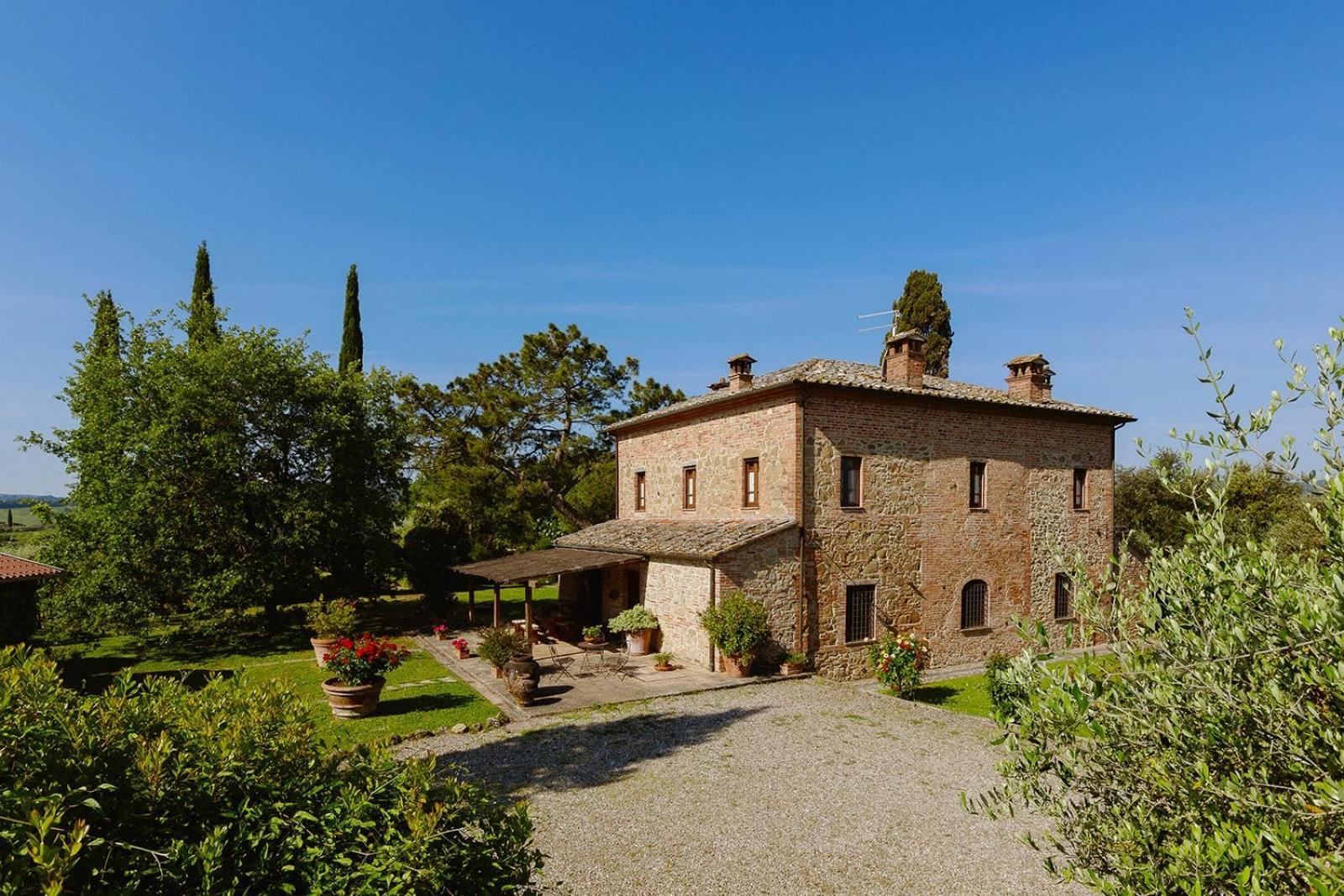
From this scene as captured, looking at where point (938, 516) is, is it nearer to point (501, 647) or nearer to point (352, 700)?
point (501, 647)

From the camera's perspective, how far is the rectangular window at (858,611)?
17047 millimetres

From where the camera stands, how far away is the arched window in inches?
746

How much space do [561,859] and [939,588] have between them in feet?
46.6

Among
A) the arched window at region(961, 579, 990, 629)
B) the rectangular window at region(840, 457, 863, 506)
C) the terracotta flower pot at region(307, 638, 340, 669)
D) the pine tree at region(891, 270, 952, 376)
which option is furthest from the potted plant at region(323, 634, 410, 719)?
the pine tree at region(891, 270, 952, 376)

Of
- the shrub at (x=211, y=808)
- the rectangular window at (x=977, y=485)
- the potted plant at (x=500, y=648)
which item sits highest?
the rectangular window at (x=977, y=485)

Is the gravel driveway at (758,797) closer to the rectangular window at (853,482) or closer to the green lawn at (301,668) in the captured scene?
the green lawn at (301,668)

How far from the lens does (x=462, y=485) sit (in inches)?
1177

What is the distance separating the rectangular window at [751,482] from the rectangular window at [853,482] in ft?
7.18

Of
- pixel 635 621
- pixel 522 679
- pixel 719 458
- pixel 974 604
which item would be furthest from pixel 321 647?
pixel 974 604

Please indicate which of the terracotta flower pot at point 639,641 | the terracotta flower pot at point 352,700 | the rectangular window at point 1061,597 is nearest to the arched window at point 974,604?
the rectangular window at point 1061,597

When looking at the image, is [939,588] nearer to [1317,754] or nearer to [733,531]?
[733,531]

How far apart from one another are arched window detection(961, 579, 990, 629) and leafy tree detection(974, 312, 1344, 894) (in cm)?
1630

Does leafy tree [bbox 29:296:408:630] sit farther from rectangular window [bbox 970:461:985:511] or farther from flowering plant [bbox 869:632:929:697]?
rectangular window [bbox 970:461:985:511]

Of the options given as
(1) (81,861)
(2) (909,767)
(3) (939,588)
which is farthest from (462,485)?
(1) (81,861)
